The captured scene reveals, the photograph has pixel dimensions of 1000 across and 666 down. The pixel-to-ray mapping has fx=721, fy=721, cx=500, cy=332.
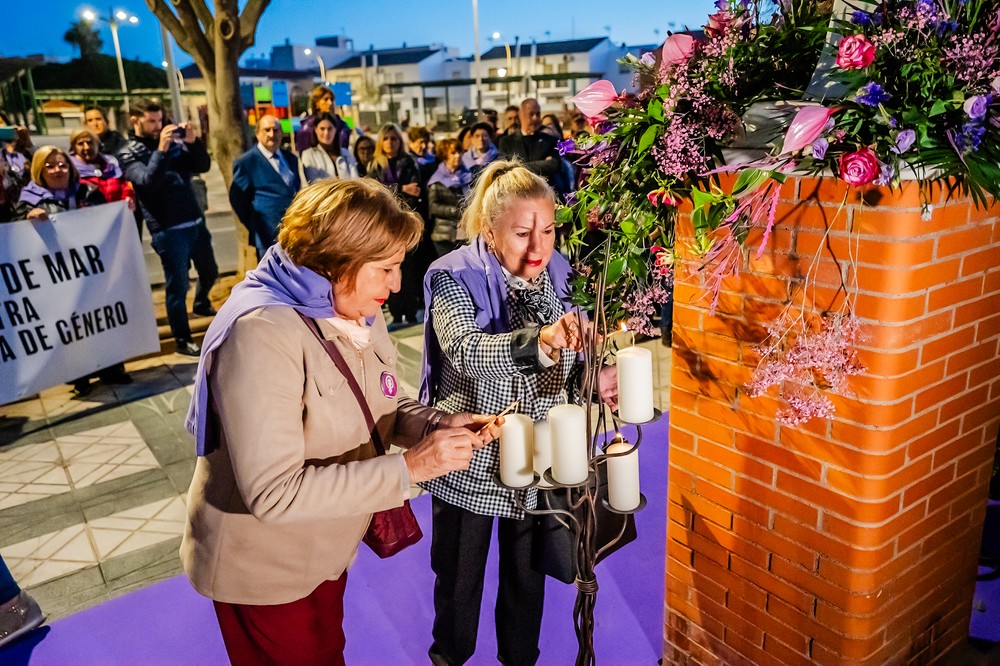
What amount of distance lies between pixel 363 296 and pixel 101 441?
12.1 ft

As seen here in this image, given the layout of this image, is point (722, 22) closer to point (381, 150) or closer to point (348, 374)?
point (348, 374)

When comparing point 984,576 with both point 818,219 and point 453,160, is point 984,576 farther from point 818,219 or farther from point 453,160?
point 453,160

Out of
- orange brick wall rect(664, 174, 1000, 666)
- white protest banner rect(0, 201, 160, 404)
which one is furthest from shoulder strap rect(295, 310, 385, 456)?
white protest banner rect(0, 201, 160, 404)

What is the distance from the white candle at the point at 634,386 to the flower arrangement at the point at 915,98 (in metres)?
0.54

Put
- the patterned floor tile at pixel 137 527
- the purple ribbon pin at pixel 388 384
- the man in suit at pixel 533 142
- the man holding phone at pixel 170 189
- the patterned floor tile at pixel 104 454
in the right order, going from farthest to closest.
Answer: the man in suit at pixel 533 142 → the man holding phone at pixel 170 189 → the patterned floor tile at pixel 104 454 → the patterned floor tile at pixel 137 527 → the purple ribbon pin at pixel 388 384

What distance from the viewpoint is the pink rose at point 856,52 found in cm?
131

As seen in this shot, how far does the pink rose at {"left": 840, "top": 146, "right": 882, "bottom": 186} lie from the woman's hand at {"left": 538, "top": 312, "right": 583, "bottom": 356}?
0.67 metres

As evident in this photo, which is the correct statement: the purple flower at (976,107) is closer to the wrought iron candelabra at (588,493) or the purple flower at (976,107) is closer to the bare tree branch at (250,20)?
the wrought iron candelabra at (588,493)

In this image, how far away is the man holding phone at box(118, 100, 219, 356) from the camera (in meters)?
6.00

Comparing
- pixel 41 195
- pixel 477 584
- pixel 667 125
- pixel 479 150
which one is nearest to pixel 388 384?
pixel 477 584

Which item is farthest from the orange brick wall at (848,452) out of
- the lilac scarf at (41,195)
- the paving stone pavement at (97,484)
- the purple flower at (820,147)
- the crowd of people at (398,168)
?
the lilac scarf at (41,195)

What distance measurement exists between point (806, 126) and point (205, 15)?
8224 millimetres

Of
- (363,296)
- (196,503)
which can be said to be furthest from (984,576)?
(196,503)

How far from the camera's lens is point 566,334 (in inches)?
71.0
